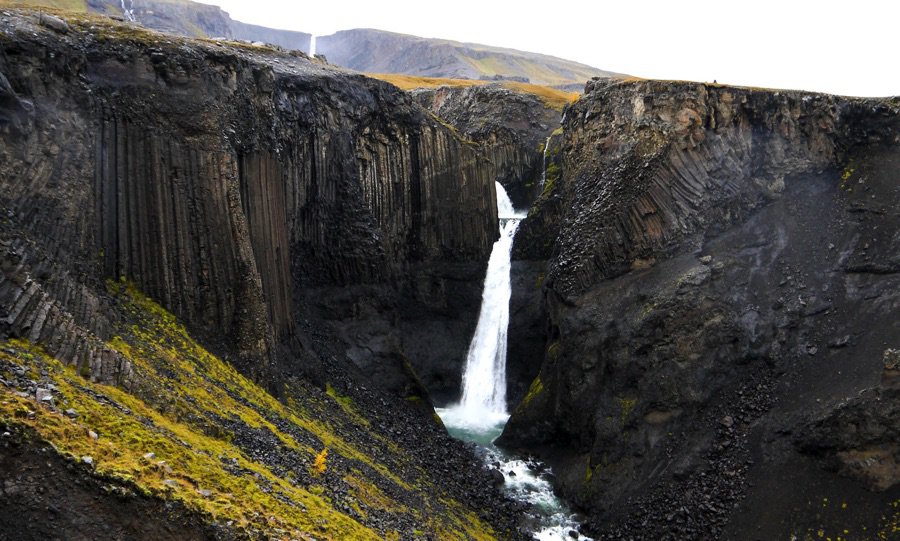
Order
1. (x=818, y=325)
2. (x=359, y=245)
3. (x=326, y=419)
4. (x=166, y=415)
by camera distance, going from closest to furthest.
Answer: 1. (x=166, y=415)
2. (x=326, y=419)
3. (x=818, y=325)
4. (x=359, y=245)

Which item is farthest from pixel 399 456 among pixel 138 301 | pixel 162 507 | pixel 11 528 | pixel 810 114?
pixel 810 114

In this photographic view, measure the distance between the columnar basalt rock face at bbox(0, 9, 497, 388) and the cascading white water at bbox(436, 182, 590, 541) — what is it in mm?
7265

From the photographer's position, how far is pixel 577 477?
2448 cm

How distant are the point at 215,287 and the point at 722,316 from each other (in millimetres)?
17757

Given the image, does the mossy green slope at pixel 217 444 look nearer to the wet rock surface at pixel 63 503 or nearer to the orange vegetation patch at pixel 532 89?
the wet rock surface at pixel 63 503

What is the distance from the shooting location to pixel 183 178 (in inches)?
746

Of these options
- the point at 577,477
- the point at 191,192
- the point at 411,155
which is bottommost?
the point at 577,477

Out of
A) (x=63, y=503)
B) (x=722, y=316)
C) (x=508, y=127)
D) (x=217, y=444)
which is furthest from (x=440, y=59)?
(x=63, y=503)

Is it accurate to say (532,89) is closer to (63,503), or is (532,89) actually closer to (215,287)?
(215,287)

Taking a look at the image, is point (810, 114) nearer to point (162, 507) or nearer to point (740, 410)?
point (740, 410)

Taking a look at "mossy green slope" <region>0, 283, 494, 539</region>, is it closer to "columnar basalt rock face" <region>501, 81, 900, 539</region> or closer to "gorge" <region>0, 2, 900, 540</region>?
"gorge" <region>0, 2, 900, 540</region>

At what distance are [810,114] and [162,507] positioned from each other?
26.8 m

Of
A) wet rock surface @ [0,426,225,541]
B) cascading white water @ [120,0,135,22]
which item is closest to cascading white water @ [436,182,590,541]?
wet rock surface @ [0,426,225,541]

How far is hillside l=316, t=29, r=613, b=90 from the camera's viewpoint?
418 ft
